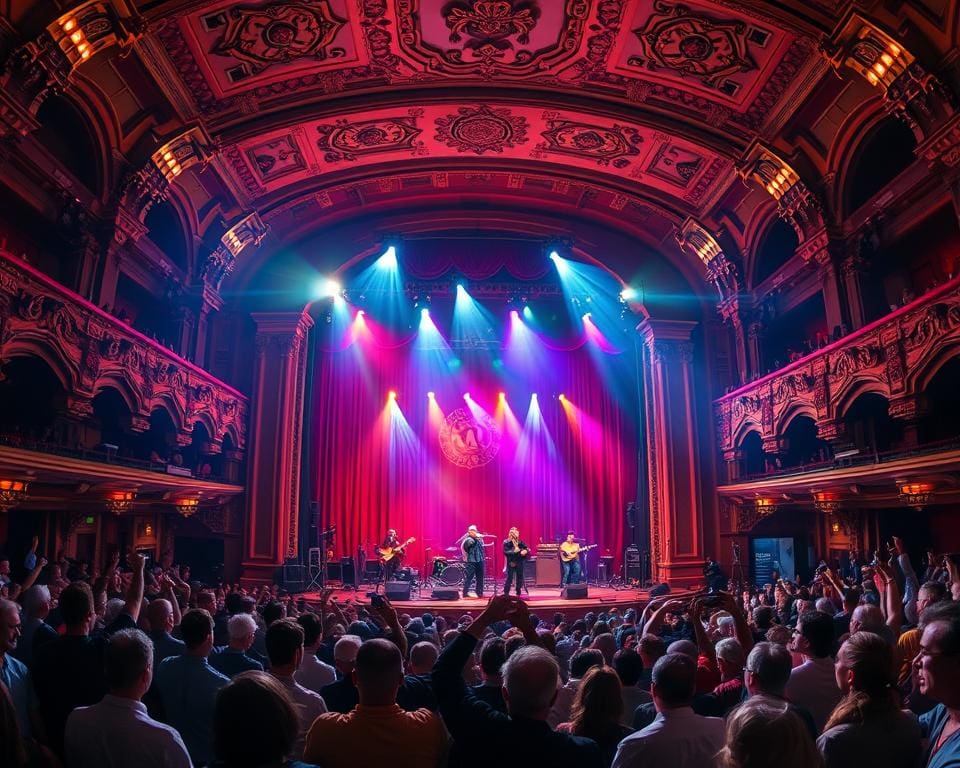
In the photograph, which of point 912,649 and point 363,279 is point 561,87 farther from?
point 912,649

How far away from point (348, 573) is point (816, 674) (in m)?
13.2

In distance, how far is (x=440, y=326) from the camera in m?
19.5

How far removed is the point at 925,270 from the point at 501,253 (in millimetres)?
9578

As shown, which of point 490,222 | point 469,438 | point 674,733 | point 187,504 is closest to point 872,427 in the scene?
point 490,222

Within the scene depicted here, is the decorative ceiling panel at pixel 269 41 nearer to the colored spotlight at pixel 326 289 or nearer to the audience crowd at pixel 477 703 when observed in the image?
the colored spotlight at pixel 326 289

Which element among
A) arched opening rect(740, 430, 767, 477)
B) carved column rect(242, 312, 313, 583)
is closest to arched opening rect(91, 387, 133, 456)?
carved column rect(242, 312, 313, 583)

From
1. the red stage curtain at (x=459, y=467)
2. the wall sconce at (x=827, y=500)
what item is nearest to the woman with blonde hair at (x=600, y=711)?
the wall sconce at (x=827, y=500)

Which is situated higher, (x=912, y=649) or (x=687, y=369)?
(x=687, y=369)

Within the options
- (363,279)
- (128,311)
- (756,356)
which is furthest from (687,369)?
(128,311)

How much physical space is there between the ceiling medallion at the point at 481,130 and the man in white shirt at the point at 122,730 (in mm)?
12922

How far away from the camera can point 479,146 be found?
14.9m

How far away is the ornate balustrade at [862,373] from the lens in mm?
8766

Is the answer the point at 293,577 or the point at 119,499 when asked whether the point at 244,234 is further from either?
the point at 293,577

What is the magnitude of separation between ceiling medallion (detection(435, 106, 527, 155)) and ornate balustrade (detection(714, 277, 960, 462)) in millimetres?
7284
